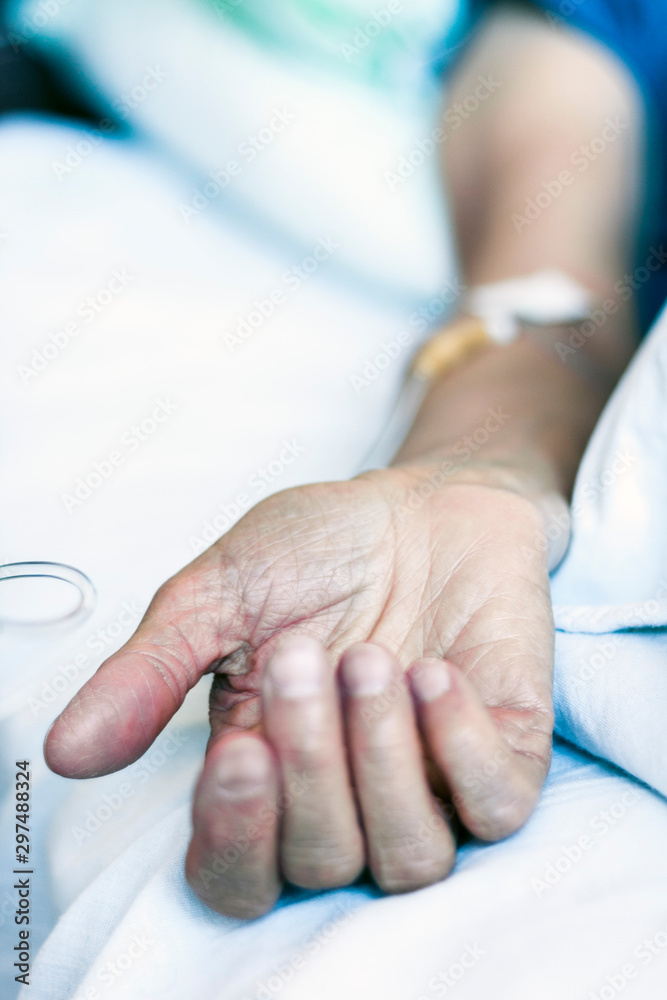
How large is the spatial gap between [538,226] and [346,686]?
0.93 meters

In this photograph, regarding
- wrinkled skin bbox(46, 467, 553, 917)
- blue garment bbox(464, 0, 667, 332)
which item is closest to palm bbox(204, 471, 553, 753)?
wrinkled skin bbox(46, 467, 553, 917)

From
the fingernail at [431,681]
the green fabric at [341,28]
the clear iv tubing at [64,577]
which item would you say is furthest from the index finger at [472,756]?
the green fabric at [341,28]

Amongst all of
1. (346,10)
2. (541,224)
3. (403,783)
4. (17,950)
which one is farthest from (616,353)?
(17,950)

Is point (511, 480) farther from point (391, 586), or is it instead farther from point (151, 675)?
point (151, 675)

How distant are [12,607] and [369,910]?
16.1 inches

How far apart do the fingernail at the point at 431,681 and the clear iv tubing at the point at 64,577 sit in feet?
1.17

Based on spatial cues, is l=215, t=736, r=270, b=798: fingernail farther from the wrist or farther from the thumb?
the wrist

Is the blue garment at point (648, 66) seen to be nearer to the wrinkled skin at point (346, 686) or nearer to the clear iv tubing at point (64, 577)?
the wrinkled skin at point (346, 686)

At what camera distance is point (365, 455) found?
859mm

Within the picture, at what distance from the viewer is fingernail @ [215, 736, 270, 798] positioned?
38 centimetres

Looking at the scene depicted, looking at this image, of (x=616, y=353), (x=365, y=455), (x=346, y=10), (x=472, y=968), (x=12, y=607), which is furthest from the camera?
(x=346, y=10)

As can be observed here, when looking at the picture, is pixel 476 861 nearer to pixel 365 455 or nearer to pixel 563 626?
pixel 563 626

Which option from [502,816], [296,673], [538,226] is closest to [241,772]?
[296,673]

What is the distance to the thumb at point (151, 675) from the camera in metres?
0.44
